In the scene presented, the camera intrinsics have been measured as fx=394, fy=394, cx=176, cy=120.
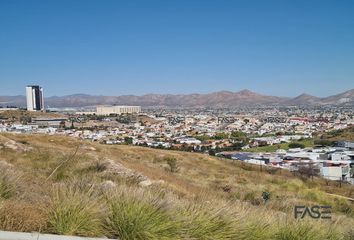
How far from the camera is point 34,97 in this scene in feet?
403

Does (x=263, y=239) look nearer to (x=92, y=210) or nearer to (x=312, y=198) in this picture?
(x=92, y=210)

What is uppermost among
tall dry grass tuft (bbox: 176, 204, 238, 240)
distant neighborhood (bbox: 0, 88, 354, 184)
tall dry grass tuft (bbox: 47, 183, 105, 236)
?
tall dry grass tuft (bbox: 47, 183, 105, 236)

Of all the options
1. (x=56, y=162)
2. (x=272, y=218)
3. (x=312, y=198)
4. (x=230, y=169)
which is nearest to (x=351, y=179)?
(x=230, y=169)

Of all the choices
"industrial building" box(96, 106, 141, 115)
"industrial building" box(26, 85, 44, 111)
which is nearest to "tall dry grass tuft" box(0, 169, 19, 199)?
"industrial building" box(26, 85, 44, 111)

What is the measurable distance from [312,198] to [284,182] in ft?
13.3

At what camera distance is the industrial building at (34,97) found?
11849 centimetres

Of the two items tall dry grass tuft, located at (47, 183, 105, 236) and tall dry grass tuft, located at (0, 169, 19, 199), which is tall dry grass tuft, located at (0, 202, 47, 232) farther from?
tall dry grass tuft, located at (0, 169, 19, 199)

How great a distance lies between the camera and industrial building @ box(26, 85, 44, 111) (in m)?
118

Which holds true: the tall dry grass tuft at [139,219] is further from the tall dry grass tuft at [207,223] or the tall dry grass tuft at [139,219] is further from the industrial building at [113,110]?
the industrial building at [113,110]

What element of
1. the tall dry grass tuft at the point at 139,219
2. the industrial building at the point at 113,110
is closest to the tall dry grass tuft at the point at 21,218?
the tall dry grass tuft at the point at 139,219

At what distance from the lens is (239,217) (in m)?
4.62

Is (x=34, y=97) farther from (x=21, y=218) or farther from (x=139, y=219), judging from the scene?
(x=139, y=219)

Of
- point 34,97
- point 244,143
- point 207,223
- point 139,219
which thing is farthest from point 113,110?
point 139,219

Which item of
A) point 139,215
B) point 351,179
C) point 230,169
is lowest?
point 351,179
